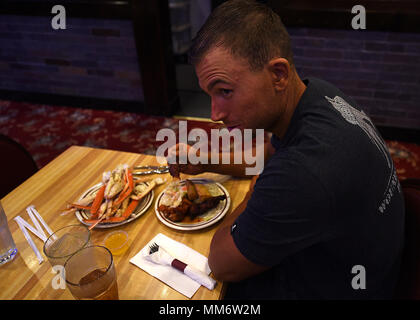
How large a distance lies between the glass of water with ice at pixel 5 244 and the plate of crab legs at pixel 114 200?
199mm

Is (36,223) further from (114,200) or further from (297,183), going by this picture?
(297,183)

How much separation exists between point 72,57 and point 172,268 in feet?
12.8

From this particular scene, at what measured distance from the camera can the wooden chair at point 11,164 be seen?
1.52 m

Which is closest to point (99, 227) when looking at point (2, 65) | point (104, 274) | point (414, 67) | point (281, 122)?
point (104, 274)

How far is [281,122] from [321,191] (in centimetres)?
34

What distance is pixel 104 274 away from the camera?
2.72ft

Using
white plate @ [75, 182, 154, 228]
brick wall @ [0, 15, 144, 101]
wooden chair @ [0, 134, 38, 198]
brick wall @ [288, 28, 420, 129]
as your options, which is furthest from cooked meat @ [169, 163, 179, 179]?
brick wall @ [0, 15, 144, 101]

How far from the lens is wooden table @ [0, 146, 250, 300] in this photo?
3.01 ft

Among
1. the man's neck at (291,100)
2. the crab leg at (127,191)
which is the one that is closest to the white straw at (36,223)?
the crab leg at (127,191)

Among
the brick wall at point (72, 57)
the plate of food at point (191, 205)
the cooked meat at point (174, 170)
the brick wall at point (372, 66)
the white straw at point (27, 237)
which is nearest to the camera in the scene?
the white straw at point (27, 237)

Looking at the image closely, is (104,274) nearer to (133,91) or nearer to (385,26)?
(385,26)

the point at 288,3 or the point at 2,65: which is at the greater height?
the point at 288,3

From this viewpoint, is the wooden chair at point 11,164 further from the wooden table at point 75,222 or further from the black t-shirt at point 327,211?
the black t-shirt at point 327,211

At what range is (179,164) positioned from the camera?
1.32 meters
